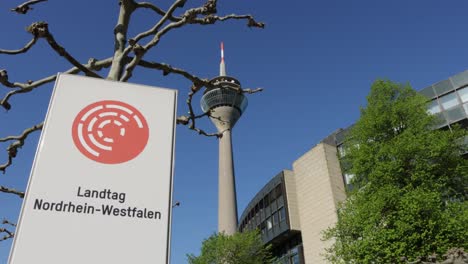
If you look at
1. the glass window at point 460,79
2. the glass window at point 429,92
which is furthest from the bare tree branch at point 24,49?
the glass window at point 429,92

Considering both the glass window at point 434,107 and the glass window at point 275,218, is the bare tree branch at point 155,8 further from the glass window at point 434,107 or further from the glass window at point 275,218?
the glass window at point 275,218

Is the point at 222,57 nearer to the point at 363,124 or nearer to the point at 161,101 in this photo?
the point at 363,124

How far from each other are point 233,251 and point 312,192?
9.39 m

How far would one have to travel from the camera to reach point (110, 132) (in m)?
3.04

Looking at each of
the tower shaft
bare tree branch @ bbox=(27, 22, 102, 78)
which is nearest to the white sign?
bare tree branch @ bbox=(27, 22, 102, 78)

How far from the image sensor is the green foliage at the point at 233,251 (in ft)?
98.4

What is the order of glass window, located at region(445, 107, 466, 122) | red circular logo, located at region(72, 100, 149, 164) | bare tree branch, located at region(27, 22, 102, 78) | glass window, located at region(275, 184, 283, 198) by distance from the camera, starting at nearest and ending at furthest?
red circular logo, located at region(72, 100, 149, 164)
bare tree branch, located at region(27, 22, 102, 78)
glass window, located at region(445, 107, 466, 122)
glass window, located at region(275, 184, 283, 198)

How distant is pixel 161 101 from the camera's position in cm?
331

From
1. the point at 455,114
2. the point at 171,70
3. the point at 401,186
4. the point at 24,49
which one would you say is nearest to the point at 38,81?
the point at 24,49

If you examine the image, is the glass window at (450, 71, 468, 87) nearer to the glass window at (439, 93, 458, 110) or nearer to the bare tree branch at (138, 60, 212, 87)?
the glass window at (439, 93, 458, 110)

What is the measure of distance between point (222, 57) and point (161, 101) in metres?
74.2

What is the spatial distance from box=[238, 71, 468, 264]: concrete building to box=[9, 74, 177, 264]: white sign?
28945 millimetres

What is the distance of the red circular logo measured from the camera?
2914 millimetres

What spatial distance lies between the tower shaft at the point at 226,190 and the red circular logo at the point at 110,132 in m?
52.4
